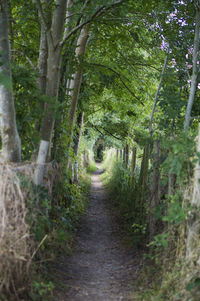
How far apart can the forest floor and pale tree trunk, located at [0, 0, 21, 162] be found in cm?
195

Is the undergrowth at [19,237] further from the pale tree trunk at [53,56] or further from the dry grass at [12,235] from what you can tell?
the pale tree trunk at [53,56]

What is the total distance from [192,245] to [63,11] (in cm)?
420

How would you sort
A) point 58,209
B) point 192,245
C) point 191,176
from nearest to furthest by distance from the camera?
point 192,245, point 191,176, point 58,209

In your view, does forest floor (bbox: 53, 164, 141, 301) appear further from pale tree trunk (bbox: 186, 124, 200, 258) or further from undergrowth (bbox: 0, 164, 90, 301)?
pale tree trunk (bbox: 186, 124, 200, 258)

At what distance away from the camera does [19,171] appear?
362 cm

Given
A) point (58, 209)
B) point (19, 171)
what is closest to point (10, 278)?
point (19, 171)

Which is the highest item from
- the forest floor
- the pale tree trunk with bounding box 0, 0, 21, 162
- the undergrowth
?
the pale tree trunk with bounding box 0, 0, 21, 162

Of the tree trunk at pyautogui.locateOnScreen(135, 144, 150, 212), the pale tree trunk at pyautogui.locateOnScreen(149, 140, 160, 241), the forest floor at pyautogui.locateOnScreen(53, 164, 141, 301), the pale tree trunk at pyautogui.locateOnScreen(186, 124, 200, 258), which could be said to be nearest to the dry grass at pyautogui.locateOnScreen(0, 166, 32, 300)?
the forest floor at pyautogui.locateOnScreen(53, 164, 141, 301)

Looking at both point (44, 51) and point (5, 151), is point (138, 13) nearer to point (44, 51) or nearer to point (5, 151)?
point (44, 51)

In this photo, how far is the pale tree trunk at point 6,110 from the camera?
12.9 feet

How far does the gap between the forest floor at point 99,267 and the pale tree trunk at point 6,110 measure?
1950 mm

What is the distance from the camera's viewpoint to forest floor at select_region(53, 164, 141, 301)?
13.7ft

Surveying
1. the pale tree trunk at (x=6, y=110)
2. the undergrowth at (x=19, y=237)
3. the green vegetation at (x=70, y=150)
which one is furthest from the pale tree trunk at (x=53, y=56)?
the undergrowth at (x=19, y=237)

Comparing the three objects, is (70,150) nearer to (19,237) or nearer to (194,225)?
(19,237)
